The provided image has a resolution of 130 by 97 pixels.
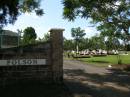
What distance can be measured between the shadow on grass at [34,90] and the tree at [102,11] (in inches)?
370

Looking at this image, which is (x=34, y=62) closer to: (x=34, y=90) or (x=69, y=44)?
(x=34, y=90)

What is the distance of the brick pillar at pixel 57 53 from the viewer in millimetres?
→ 15438

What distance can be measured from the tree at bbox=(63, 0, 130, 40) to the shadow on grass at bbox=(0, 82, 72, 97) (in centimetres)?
940

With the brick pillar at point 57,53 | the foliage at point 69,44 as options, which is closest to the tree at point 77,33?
the foliage at point 69,44

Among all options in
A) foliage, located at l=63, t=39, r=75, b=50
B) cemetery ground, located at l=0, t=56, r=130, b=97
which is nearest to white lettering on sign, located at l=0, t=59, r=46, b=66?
cemetery ground, located at l=0, t=56, r=130, b=97

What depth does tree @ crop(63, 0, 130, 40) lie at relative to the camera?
22703mm

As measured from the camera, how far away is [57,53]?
1566 cm

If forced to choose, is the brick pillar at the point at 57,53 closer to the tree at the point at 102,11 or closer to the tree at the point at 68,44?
the tree at the point at 102,11

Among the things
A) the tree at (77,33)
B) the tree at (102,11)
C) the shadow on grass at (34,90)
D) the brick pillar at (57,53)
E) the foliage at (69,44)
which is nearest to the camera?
the shadow on grass at (34,90)

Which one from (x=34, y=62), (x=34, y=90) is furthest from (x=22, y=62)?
(x=34, y=90)

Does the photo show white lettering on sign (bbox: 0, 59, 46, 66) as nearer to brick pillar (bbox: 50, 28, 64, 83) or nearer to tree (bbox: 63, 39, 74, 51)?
brick pillar (bbox: 50, 28, 64, 83)

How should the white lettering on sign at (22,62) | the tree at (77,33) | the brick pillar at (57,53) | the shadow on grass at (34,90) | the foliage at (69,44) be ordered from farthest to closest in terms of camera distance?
the foliage at (69,44) < the tree at (77,33) < the brick pillar at (57,53) < the white lettering on sign at (22,62) < the shadow on grass at (34,90)

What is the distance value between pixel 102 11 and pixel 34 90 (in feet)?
38.5

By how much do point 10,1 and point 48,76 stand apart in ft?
14.1
